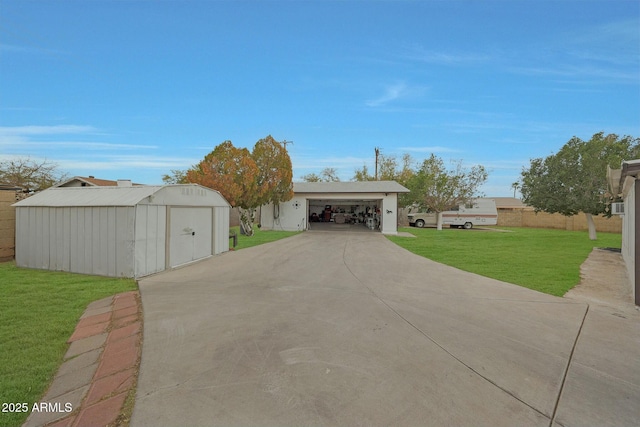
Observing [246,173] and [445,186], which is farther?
[445,186]

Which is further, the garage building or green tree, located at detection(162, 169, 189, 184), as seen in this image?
green tree, located at detection(162, 169, 189, 184)

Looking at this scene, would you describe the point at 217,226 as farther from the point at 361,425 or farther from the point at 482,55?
the point at 482,55

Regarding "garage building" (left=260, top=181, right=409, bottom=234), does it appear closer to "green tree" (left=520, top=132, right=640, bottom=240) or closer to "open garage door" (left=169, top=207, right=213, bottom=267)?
"green tree" (left=520, top=132, right=640, bottom=240)

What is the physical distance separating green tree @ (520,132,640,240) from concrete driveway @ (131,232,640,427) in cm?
1625

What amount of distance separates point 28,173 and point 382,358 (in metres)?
26.1

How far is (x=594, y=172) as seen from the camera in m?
17.6

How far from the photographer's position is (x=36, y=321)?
4391mm

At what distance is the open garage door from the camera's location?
9086 mm

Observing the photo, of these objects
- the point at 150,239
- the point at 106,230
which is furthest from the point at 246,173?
the point at 106,230

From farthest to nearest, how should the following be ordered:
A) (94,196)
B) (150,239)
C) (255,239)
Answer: (255,239) < (94,196) < (150,239)

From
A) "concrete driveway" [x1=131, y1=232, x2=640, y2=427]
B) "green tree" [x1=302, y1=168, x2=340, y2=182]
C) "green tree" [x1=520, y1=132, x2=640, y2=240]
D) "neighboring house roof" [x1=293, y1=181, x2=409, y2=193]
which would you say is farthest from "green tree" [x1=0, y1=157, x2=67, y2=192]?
"green tree" [x1=302, y1=168, x2=340, y2=182]

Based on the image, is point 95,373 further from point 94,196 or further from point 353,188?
point 353,188

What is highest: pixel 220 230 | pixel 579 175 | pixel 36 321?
pixel 579 175

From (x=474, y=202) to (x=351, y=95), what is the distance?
17.7 m
